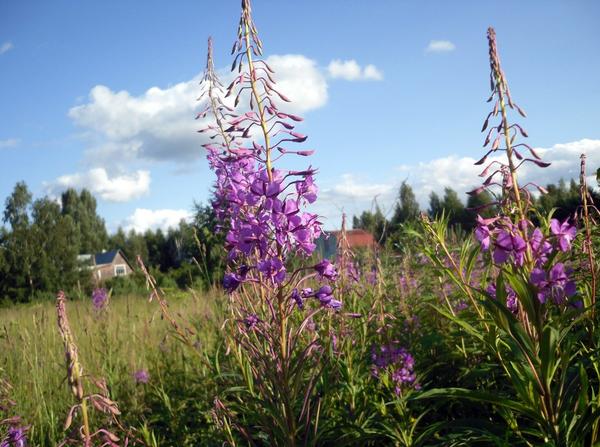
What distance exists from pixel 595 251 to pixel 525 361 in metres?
1.13

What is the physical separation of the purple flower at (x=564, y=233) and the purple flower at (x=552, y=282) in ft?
Result: 0.20

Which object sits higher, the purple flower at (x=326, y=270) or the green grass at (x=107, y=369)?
the purple flower at (x=326, y=270)

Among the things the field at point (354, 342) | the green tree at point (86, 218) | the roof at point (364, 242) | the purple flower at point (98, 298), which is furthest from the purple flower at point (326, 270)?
the green tree at point (86, 218)

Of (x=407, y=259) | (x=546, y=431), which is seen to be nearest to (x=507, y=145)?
(x=546, y=431)

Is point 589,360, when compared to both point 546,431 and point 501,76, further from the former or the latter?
point 501,76

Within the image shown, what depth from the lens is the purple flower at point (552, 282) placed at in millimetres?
1490

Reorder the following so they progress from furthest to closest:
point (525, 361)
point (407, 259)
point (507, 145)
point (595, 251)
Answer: point (407, 259) → point (595, 251) → point (507, 145) → point (525, 361)

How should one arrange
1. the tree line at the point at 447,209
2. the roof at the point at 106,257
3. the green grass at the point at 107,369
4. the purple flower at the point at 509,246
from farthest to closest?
the roof at the point at 106,257, the tree line at the point at 447,209, the green grass at the point at 107,369, the purple flower at the point at 509,246

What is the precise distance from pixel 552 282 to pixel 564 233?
163 mm

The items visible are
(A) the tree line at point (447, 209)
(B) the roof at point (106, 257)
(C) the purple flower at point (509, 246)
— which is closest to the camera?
(C) the purple flower at point (509, 246)

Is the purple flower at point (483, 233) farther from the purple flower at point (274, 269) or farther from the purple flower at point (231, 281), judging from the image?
the purple flower at point (231, 281)

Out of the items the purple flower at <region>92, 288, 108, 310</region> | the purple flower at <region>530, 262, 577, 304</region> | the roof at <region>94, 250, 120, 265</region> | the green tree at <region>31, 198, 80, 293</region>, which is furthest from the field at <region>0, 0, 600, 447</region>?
the roof at <region>94, 250, 120, 265</region>

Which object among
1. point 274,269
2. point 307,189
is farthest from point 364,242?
point 274,269

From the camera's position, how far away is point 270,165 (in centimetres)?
186
